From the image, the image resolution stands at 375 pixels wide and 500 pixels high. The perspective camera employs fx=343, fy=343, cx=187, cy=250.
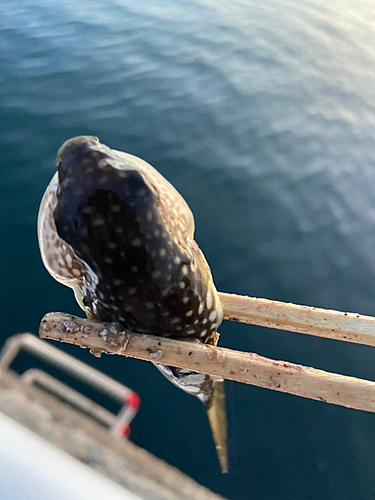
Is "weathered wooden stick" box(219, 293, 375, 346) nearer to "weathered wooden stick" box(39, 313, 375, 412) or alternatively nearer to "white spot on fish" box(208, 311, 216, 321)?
"white spot on fish" box(208, 311, 216, 321)

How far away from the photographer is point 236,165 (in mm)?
4797

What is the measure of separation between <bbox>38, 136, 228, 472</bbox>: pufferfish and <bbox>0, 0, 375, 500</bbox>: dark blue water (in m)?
1.69

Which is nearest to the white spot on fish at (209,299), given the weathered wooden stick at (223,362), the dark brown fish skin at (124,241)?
the dark brown fish skin at (124,241)

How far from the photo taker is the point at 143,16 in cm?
783

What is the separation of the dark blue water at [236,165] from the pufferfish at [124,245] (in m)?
1.69

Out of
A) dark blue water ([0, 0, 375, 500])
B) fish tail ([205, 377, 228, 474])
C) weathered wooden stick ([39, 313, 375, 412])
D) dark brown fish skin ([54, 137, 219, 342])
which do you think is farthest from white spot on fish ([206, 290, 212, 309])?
dark blue water ([0, 0, 375, 500])

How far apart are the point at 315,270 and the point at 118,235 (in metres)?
2.98

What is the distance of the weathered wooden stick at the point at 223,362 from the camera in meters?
1.57

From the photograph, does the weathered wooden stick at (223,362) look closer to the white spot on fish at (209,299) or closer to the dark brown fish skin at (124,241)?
the dark brown fish skin at (124,241)

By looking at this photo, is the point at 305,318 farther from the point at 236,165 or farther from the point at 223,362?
the point at 236,165

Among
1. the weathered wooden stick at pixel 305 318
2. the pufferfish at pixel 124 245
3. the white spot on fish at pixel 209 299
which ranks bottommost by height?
the weathered wooden stick at pixel 305 318

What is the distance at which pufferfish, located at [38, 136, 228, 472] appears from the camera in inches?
60.2

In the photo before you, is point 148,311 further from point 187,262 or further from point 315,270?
point 315,270

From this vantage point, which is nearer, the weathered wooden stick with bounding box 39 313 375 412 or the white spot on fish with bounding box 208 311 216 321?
the weathered wooden stick with bounding box 39 313 375 412
